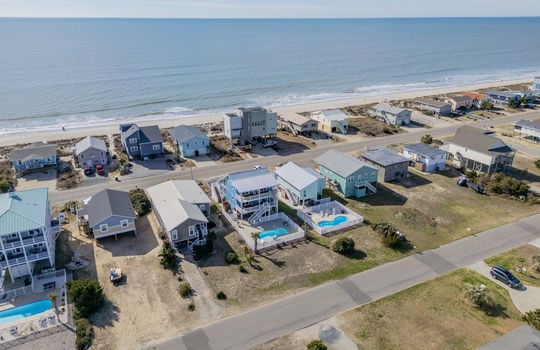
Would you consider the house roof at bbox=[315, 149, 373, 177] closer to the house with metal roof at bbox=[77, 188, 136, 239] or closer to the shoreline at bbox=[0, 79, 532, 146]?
the house with metal roof at bbox=[77, 188, 136, 239]

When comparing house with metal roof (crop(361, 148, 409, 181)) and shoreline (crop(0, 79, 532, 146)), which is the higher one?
shoreline (crop(0, 79, 532, 146))

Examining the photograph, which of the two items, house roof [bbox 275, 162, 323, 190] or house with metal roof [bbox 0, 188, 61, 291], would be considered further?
house roof [bbox 275, 162, 323, 190]

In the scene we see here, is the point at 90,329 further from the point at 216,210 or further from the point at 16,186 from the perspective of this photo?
the point at 16,186

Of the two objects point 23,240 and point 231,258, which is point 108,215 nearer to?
point 23,240

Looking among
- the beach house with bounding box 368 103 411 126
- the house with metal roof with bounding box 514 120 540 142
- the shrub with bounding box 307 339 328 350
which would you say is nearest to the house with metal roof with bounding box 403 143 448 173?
the beach house with bounding box 368 103 411 126

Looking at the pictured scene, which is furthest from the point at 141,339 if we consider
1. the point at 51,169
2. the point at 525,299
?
the point at 51,169

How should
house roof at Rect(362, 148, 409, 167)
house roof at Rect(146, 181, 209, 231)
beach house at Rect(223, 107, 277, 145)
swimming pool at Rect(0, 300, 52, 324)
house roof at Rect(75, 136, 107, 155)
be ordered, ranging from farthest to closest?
beach house at Rect(223, 107, 277, 145) < house roof at Rect(75, 136, 107, 155) < house roof at Rect(362, 148, 409, 167) < house roof at Rect(146, 181, 209, 231) < swimming pool at Rect(0, 300, 52, 324)

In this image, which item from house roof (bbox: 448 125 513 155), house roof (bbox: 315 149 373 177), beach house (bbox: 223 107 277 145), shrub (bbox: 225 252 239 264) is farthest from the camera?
beach house (bbox: 223 107 277 145)
